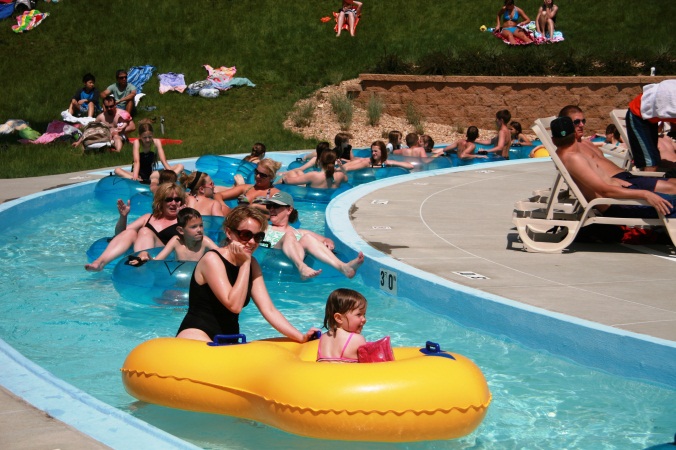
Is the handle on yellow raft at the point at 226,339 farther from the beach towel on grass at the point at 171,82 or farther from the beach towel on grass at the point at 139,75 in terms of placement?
the beach towel on grass at the point at 139,75

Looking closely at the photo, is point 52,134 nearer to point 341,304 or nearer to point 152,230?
point 152,230

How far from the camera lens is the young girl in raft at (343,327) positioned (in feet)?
16.8

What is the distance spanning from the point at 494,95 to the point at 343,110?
11.1 feet

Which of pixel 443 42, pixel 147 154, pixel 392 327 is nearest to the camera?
pixel 392 327

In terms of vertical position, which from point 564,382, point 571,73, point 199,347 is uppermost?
point 571,73

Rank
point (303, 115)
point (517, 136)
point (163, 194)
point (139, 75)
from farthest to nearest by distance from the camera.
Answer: point (139, 75)
point (303, 115)
point (517, 136)
point (163, 194)

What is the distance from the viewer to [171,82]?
21.6 m

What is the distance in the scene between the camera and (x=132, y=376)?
5.25 meters

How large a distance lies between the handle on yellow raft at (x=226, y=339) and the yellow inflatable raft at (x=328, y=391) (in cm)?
7

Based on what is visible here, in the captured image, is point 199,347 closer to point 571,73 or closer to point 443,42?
point 571,73

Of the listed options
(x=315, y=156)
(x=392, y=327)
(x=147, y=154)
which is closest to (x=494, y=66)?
(x=315, y=156)

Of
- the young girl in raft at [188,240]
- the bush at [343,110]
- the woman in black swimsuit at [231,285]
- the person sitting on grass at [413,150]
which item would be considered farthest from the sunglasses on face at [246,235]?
the bush at [343,110]

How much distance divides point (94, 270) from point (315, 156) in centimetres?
598

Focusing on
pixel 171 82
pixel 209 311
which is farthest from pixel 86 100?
pixel 209 311
